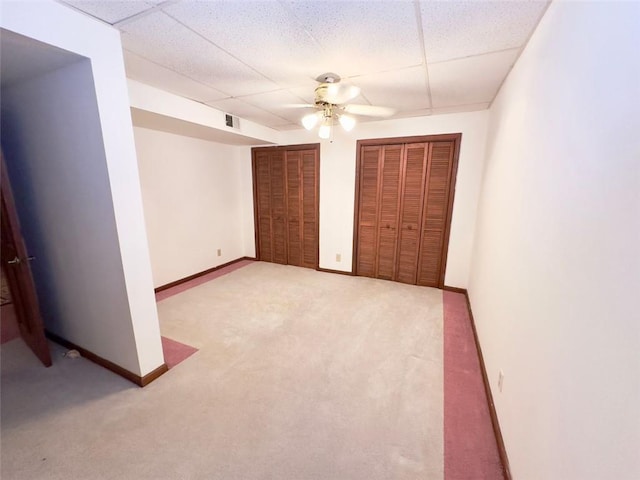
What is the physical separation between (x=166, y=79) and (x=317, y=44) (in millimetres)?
1419

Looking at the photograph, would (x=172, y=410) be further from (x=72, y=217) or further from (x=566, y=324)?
(x=566, y=324)

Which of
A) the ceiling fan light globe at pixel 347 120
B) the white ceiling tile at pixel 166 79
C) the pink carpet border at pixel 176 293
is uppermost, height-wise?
the white ceiling tile at pixel 166 79

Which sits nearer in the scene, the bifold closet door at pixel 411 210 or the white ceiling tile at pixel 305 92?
the white ceiling tile at pixel 305 92

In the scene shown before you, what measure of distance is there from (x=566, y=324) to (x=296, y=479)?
1.40m

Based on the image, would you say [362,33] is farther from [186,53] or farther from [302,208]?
[302,208]

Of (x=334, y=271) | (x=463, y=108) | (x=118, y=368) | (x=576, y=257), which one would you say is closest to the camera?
(x=576, y=257)

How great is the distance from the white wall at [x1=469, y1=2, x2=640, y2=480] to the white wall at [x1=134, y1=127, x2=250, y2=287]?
3.75 metres

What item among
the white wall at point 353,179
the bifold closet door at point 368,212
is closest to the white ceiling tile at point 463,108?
the white wall at point 353,179

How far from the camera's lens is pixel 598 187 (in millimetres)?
787

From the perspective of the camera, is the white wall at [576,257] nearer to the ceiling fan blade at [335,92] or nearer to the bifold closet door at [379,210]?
the ceiling fan blade at [335,92]

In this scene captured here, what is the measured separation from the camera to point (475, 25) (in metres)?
1.44

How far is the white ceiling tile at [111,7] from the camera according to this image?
1.30 metres

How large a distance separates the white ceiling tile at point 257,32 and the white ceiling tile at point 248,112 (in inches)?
37.1

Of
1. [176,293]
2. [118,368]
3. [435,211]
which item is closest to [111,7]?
[118,368]
